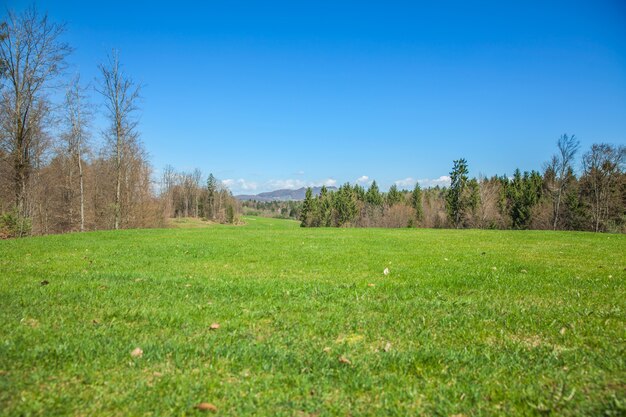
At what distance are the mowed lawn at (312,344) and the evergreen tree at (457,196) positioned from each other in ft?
179

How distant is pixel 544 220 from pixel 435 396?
65.9 metres

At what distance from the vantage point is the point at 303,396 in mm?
2895

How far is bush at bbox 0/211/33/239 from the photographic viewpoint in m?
21.1

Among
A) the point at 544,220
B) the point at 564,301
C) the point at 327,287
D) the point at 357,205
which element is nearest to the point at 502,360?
the point at 564,301

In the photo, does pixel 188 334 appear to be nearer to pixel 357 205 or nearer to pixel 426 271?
pixel 426 271

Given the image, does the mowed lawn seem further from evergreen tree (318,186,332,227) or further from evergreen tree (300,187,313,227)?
evergreen tree (318,186,332,227)

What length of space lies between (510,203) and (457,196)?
A: 2035 cm

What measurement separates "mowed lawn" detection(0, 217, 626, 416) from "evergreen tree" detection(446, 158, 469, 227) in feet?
179

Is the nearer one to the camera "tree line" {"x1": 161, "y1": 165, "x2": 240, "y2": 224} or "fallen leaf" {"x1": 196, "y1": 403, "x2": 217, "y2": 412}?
"fallen leaf" {"x1": 196, "y1": 403, "x2": 217, "y2": 412}

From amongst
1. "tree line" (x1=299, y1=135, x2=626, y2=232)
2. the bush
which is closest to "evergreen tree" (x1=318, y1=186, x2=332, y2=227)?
"tree line" (x1=299, y1=135, x2=626, y2=232)

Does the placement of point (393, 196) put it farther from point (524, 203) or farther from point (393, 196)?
point (524, 203)

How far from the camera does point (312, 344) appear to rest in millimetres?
3926

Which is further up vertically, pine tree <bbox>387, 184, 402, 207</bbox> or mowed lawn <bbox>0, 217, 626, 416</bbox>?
pine tree <bbox>387, 184, 402, 207</bbox>

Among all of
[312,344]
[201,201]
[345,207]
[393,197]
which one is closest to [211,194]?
[201,201]
